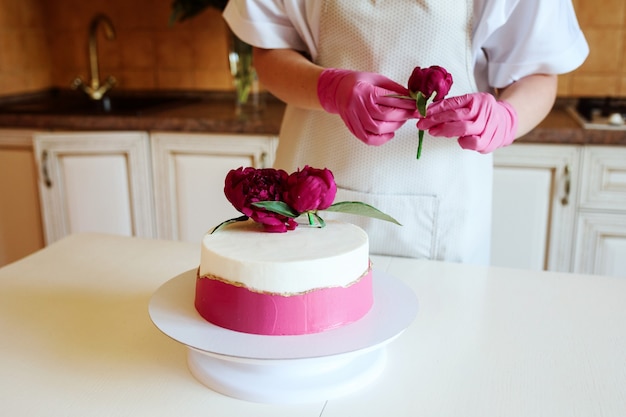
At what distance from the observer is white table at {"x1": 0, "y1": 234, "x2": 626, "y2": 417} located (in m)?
0.66

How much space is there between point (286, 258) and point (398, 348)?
0.65 ft

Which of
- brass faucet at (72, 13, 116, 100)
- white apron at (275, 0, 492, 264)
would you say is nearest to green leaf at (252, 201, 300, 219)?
white apron at (275, 0, 492, 264)

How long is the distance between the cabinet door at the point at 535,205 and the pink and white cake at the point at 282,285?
4.13ft

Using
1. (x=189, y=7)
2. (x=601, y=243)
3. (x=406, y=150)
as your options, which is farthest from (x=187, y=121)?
(x=601, y=243)

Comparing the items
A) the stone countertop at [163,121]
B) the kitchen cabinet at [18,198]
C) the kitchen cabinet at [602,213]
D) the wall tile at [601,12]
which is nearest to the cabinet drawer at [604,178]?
the kitchen cabinet at [602,213]

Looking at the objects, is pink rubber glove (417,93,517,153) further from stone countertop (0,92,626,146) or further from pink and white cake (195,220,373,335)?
stone countertop (0,92,626,146)

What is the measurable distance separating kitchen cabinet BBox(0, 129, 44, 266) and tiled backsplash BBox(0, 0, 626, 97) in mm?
411

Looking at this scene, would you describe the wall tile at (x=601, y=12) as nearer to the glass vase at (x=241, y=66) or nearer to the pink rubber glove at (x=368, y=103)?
the glass vase at (x=241, y=66)

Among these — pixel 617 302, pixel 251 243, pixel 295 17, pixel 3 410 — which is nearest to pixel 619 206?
pixel 617 302

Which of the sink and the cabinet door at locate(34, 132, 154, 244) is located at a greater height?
the sink

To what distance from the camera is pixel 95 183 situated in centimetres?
212

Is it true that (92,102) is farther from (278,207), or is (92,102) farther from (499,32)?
(278,207)

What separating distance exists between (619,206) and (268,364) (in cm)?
147

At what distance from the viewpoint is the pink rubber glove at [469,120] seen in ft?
3.22
